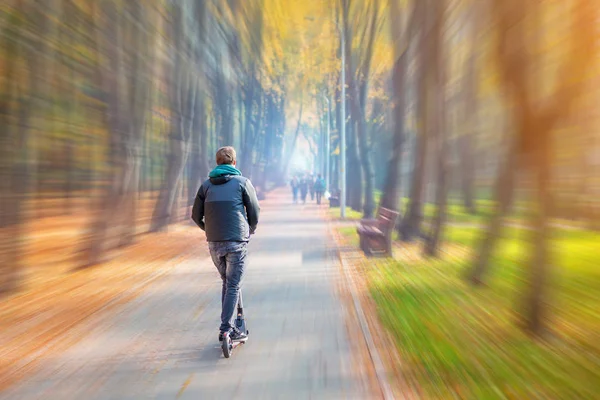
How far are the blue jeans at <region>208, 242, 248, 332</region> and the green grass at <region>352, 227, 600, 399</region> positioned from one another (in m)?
1.77

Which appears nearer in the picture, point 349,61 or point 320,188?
point 349,61

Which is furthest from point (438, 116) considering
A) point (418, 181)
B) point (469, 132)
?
point (469, 132)

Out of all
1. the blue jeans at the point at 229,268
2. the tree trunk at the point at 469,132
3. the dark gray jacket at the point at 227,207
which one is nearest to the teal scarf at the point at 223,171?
the dark gray jacket at the point at 227,207

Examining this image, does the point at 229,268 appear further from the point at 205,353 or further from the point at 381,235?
the point at 381,235

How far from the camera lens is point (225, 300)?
6148 mm

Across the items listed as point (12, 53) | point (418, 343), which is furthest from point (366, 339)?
point (12, 53)

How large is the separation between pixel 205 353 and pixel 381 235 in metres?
8.51

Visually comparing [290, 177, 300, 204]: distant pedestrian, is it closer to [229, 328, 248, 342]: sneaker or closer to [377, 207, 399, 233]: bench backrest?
[377, 207, 399, 233]: bench backrest

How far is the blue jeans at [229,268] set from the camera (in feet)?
19.8

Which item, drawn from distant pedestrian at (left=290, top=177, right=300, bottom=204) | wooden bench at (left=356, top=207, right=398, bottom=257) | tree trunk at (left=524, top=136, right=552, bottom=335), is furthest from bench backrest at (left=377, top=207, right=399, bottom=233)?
distant pedestrian at (left=290, top=177, right=300, bottom=204)

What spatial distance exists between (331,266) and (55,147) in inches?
673

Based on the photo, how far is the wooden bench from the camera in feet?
45.6

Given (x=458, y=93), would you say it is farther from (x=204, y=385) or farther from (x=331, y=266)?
(x=204, y=385)

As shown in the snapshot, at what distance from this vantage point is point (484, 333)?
7.34 meters
